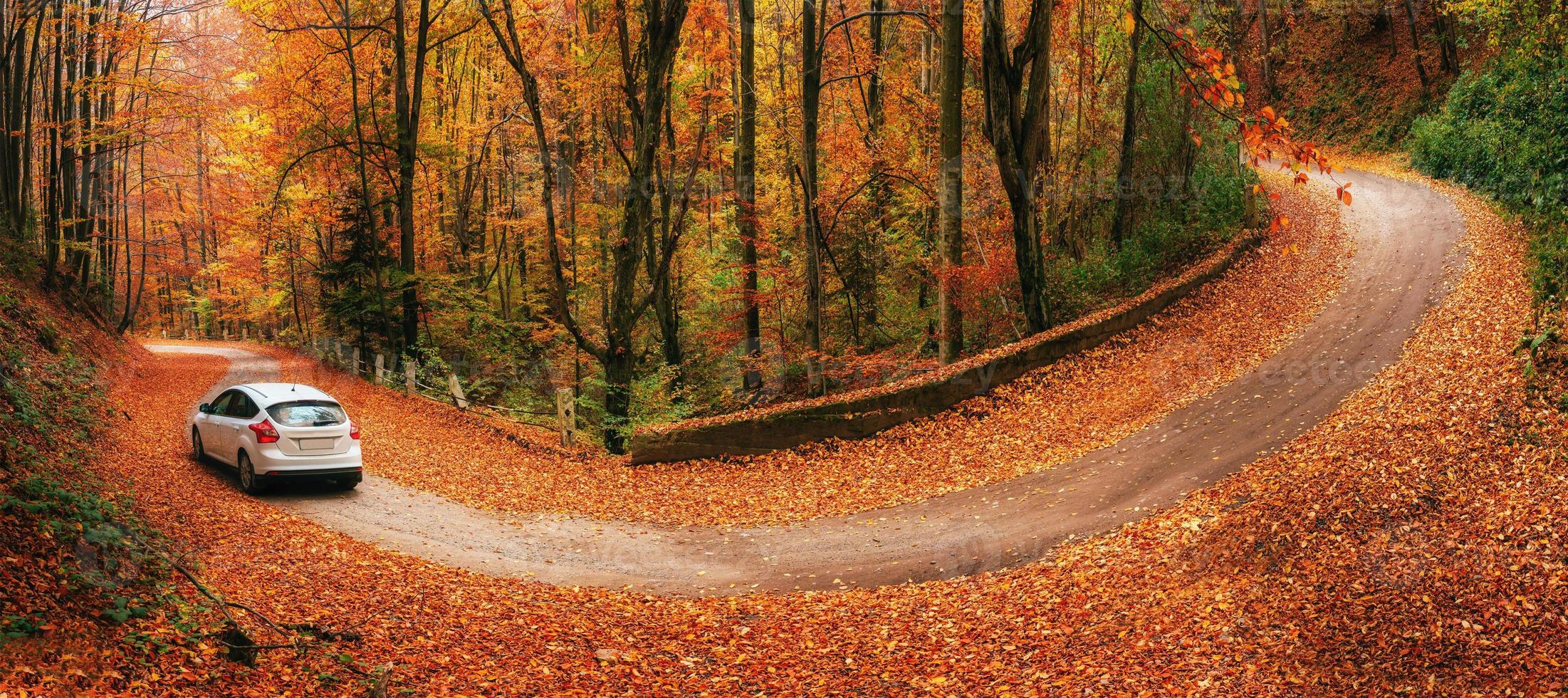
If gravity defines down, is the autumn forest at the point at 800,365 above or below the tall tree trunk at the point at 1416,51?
below

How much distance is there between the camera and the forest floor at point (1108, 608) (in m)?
5.43

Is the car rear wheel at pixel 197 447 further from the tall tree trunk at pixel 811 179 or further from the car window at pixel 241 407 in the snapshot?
the tall tree trunk at pixel 811 179

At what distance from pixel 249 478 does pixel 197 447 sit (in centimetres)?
212

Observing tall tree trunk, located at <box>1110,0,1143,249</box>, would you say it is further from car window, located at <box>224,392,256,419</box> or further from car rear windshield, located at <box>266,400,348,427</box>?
car window, located at <box>224,392,256,419</box>

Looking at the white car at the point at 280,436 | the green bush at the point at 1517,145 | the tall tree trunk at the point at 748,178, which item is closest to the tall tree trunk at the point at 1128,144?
the green bush at the point at 1517,145

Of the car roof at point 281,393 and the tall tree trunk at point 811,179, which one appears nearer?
the car roof at point 281,393

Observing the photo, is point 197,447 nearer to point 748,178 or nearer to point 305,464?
point 305,464

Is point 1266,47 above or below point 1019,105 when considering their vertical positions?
above

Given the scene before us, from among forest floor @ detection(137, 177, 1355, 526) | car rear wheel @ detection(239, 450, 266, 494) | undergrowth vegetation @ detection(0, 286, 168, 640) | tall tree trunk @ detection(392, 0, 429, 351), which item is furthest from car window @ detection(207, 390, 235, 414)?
tall tree trunk @ detection(392, 0, 429, 351)

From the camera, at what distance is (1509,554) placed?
5977 mm

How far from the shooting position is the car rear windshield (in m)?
11.6

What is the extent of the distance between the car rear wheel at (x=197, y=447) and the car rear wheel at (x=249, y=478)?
1.59 m

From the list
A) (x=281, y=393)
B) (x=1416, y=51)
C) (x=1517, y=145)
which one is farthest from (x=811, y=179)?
(x=1416, y=51)

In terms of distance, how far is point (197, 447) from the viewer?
12867mm
